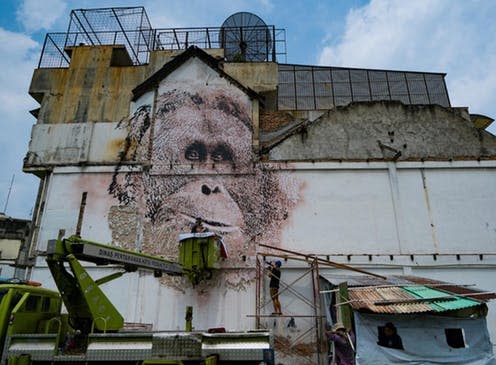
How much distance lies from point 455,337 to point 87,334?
841 centimetres

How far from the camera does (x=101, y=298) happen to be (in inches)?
285

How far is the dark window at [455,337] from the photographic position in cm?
873

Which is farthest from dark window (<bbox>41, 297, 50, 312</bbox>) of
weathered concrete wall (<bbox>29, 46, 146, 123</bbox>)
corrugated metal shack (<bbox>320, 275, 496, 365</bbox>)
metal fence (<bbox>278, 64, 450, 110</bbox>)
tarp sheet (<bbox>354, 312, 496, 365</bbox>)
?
metal fence (<bbox>278, 64, 450, 110</bbox>)

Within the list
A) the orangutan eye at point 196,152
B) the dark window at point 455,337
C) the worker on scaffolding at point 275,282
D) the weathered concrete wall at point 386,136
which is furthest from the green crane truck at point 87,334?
the weathered concrete wall at point 386,136

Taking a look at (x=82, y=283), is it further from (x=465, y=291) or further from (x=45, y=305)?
(x=465, y=291)

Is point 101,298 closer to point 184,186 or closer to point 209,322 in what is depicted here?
point 209,322

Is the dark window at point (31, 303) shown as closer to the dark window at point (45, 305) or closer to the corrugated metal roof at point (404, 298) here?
the dark window at point (45, 305)

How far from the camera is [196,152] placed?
545 inches

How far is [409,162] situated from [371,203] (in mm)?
2182

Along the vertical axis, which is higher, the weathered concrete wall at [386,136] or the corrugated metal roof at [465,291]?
the weathered concrete wall at [386,136]

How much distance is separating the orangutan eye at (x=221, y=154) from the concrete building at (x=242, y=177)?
0.14 ft

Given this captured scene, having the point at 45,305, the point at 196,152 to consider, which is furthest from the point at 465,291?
the point at 45,305

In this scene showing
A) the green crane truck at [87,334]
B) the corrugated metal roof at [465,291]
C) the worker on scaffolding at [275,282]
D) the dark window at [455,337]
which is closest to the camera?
the green crane truck at [87,334]

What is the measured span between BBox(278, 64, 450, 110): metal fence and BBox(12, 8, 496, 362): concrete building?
321 centimetres
